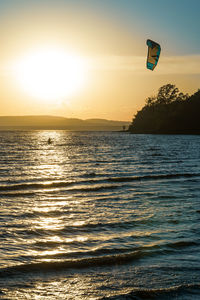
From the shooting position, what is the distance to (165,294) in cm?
664

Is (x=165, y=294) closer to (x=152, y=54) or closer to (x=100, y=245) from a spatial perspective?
(x=100, y=245)

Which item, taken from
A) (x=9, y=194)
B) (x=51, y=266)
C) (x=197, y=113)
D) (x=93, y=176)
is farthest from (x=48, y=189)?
(x=197, y=113)

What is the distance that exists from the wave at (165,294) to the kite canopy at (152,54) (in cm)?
2975

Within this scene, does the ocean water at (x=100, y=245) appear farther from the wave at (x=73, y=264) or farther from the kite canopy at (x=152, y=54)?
the kite canopy at (x=152, y=54)

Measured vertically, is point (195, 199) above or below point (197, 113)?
below

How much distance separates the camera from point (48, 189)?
2167 cm

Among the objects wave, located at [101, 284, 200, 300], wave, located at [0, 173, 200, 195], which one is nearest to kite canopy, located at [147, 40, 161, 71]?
wave, located at [0, 173, 200, 195]

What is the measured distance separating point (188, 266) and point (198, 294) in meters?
1.48

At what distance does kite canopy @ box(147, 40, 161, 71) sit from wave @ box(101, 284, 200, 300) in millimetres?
29746

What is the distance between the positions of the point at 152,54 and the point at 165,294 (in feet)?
99.9

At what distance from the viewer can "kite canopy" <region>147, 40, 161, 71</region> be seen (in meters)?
33.6

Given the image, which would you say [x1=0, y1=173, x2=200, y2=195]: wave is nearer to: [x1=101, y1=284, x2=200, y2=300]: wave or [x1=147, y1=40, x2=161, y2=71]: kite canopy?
[x1=147, y1=40, x2=161, y2=71]: kite canopy

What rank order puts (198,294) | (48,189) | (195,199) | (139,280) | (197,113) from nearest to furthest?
1. (198,294)
2. (139,280)
3. (195,199)
4. (48,189)
5. (197,113)

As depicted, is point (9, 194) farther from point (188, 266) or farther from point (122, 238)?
point (188, 266)
